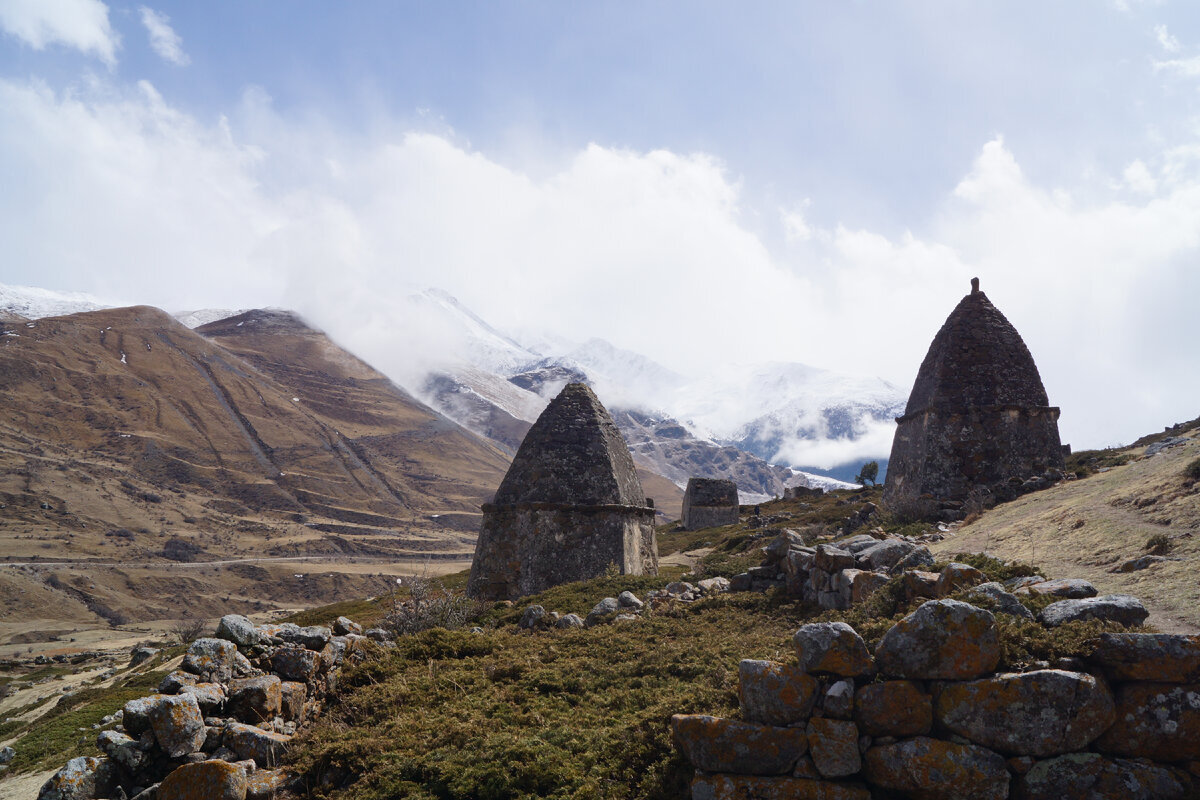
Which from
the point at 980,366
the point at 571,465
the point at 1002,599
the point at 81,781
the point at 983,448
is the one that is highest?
the point at 980,366

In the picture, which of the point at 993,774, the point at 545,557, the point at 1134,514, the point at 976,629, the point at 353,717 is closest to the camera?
the point at 993,774

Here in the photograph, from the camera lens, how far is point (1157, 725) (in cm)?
430

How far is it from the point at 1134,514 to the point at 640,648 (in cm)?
730

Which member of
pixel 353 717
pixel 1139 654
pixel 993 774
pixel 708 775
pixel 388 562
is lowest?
pixel 388 562

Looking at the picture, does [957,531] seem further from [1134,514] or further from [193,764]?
[193,764]

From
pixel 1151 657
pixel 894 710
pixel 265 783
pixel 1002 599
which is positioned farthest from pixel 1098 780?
pixel 265 783

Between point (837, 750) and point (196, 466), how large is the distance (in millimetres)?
117553

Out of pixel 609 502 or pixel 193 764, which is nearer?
pixel 193 764

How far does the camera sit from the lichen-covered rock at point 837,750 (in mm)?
4559

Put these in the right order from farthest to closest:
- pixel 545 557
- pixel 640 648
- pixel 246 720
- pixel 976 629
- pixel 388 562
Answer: pixel 388 562, pixel 545 557, pixel 640 648, pixel 246 720, pixel 976 629

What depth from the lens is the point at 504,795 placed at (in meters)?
5.40

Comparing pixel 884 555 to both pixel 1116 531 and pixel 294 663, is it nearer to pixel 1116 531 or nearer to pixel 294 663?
pixel 1116 531

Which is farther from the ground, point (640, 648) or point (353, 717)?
point (640, 648)

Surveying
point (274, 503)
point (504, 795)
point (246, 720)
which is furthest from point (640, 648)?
point (274, 503)
